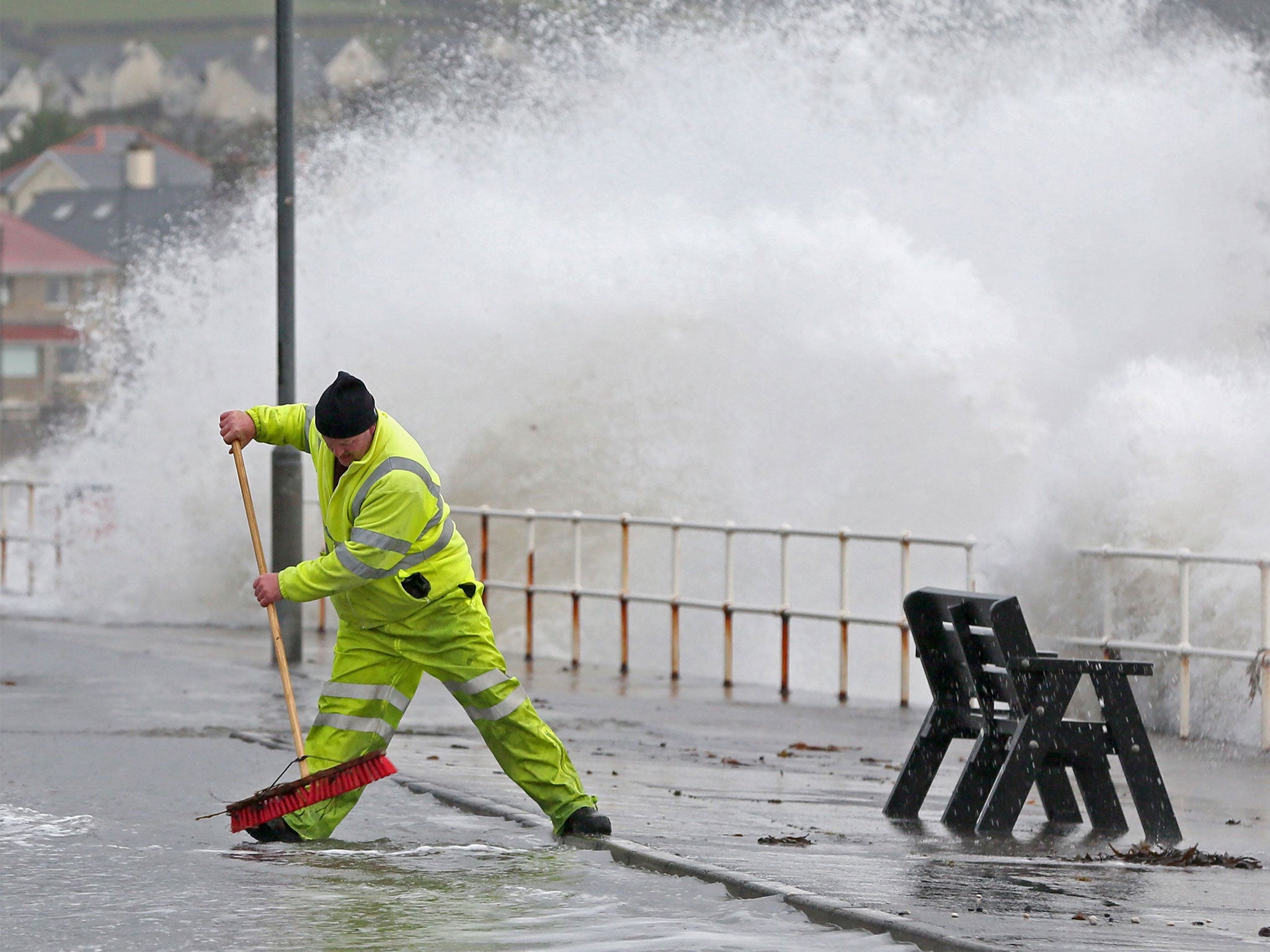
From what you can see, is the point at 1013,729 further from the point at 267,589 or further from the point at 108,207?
the point at 108,207

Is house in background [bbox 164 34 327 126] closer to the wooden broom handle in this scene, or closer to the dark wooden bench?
the dark wooden bench

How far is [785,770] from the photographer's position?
10.9 m

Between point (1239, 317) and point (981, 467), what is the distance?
13.0 ft

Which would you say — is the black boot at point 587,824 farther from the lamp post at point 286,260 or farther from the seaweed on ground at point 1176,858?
the lamp post at point 286,260

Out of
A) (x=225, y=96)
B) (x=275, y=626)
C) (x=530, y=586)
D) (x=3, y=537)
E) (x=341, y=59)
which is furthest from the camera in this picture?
(x=225, y=96)

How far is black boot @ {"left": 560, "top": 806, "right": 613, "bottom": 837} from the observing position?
8133mm

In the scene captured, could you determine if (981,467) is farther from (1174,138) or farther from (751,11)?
(751,11)

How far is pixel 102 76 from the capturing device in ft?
350

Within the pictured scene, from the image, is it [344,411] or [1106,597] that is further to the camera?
[1106,597]

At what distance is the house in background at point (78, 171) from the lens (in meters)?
106

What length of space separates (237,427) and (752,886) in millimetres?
2560

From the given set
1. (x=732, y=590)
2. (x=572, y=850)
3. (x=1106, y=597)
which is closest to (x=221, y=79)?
(x=732, y=590)

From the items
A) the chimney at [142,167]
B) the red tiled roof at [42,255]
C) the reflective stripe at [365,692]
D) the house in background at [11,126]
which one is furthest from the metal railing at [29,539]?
the house in background at [11,126]

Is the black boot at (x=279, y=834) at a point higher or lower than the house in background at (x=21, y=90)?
lower
